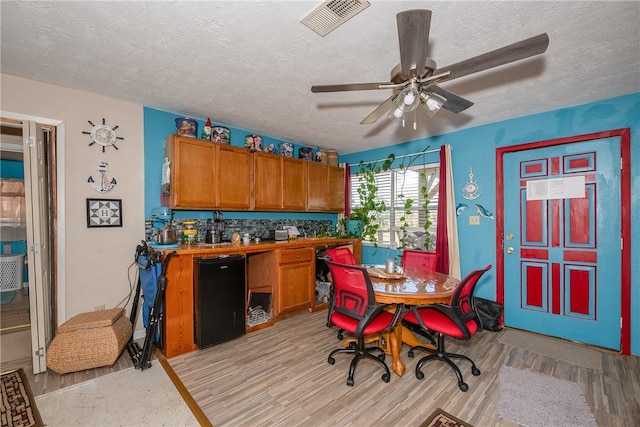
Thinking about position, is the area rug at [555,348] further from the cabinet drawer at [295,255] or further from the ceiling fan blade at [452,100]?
the ceiling fan blade at [452,100]

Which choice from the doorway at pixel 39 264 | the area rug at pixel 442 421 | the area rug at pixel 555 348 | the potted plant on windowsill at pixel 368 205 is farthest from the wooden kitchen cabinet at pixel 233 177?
the area rug at pixel 555 348

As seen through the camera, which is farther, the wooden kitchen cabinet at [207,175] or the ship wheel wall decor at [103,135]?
the wooden kitchen cabinet at [207,175]

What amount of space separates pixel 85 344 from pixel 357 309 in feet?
7.82

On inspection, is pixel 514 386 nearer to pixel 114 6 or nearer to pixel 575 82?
pixel 575 82

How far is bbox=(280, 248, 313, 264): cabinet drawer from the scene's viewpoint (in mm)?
3498

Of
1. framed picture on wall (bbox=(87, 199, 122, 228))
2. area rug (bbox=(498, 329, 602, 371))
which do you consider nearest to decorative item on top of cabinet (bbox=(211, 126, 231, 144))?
framed picture on wall (bbox=(87, 199, 122, 228))

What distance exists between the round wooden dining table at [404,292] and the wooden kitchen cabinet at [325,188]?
1994mm

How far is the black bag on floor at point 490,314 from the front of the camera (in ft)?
10.7

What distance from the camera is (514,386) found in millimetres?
2174

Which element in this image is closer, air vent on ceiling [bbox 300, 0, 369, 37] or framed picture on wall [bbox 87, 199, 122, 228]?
air vent on ceiling [bbox 300, 0, 369, 37]

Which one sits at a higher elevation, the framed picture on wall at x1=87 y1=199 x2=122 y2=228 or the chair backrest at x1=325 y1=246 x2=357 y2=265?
the framed picture on wall at x1=87 y1=199 x2=122 y2=228

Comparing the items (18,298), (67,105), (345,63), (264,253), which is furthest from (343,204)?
(18,298)

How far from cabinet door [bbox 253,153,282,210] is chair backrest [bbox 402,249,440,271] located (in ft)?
6.46

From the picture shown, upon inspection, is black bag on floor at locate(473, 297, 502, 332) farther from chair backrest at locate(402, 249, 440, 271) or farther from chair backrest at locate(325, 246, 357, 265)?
chair backrest at locate(325, 246, 357, 265)
